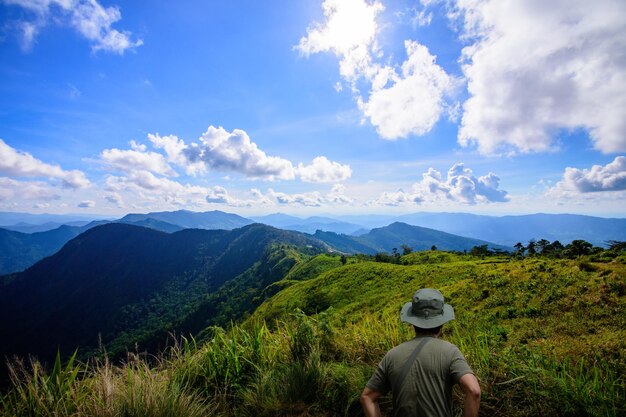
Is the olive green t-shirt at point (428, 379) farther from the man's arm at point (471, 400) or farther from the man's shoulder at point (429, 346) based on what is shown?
the man's arm at point (471, 400)

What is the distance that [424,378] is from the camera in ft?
10.8

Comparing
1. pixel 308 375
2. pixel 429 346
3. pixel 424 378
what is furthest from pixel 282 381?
pixel 429 346

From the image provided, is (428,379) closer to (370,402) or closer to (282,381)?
(370,402)

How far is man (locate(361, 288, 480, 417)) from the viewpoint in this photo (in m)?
3.21

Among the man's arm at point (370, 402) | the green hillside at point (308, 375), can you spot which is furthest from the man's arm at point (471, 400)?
the green hillside at point (308, 375)

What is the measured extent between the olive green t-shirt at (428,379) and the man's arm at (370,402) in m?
0.10

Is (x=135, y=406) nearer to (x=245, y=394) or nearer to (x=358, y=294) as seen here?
(x=245, y=394)

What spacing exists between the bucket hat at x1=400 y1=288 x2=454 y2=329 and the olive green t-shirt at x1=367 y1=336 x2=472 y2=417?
0.73 feet

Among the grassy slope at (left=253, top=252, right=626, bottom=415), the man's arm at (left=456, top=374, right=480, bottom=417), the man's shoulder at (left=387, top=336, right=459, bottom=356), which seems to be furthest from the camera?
the grassy slope at (left=253, top=252, right=626, bottom=415)

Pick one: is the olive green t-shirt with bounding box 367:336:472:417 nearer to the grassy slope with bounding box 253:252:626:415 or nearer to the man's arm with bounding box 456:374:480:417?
the man's arm with bounding box 456:374:480:417

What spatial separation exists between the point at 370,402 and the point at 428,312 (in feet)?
4.09

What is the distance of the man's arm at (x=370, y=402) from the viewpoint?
3.38 m

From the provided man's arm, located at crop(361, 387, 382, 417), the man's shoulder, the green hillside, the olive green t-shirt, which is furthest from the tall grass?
the man's shoulder

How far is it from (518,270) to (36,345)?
225835 millimetres
